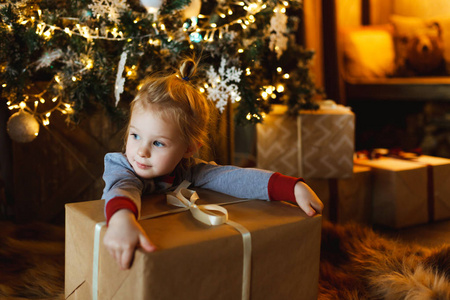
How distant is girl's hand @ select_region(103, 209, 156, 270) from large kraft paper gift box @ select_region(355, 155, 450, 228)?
4.30ft

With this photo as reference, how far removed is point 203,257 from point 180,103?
39cm

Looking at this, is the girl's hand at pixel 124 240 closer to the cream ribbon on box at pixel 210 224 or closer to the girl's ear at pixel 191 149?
the cream ribbon on box at pixel 210 224

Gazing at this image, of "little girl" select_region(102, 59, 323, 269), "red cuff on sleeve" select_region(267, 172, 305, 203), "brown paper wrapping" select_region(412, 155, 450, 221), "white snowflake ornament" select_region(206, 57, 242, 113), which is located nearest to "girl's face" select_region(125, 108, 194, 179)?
"little girl" select_region(102, 59, 323, 269)

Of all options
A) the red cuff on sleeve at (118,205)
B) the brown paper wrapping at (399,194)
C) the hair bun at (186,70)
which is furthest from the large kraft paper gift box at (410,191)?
the red cuff on sleeve at (118,205)

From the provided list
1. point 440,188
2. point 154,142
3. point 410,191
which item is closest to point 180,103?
point 154,142

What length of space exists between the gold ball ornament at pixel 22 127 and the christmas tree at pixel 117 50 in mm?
20

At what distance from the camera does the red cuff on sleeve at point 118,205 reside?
81cm

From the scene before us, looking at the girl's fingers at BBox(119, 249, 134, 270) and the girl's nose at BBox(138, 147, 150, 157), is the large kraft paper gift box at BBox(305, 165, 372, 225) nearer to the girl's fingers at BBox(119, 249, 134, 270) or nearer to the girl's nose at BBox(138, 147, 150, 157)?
the girl's nose at BBox(138, 147, 150, 157)

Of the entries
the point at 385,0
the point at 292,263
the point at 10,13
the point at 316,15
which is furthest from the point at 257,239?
the point at 385,0

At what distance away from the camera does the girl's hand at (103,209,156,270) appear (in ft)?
2.35

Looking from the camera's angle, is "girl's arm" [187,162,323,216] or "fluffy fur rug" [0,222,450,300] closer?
"girl's arm" [187,162,323,216]

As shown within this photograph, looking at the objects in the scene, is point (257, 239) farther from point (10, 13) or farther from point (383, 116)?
point (383, 116)

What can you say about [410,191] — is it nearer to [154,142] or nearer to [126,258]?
[154,142]

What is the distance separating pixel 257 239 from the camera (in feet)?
2.70
